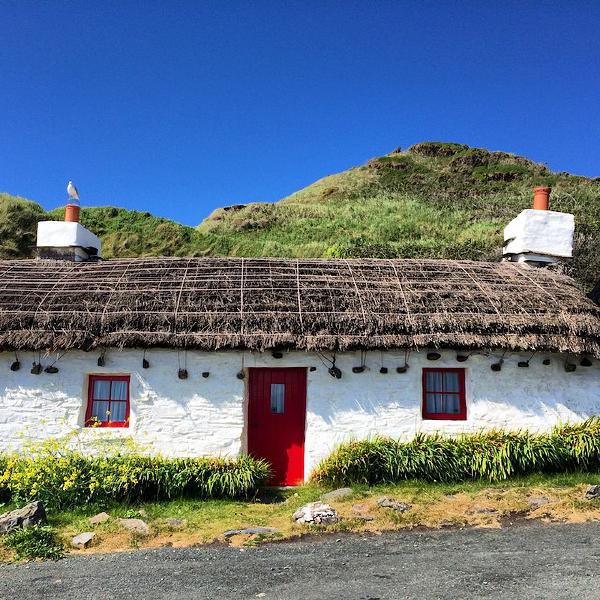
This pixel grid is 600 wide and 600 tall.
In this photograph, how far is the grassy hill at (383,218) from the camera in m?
29.1

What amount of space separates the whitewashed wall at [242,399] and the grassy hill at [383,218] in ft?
31.7

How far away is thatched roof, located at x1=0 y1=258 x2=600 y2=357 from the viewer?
9.42 meters

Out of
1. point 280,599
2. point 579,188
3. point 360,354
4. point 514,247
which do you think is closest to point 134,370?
point 360,354

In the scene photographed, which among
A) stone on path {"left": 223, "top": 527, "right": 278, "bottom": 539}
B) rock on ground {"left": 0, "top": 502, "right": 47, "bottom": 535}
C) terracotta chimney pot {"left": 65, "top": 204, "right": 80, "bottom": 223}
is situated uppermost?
terracotta chimney pot {"left": 65, "top": 204, "right": 80, "bottom": 223}

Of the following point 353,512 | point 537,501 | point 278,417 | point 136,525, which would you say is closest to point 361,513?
point 353,512

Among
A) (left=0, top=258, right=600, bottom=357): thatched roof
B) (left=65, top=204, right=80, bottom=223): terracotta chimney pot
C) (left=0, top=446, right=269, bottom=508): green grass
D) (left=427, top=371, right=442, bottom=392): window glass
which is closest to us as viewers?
(left=0, top=446, right=269, bottom=508): green grass

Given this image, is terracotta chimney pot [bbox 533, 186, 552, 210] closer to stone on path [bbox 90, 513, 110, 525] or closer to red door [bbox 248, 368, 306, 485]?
red door [bbox 248, 368, 306, 485]

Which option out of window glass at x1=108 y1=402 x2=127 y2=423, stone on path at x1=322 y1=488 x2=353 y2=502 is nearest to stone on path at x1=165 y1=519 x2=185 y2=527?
stone on path at x1=322 y1=488 x2=353 y2=502

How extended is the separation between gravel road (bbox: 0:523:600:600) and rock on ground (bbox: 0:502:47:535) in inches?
43.6

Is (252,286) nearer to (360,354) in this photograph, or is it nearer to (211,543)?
(360,354)

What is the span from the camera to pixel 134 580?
5.95 meters

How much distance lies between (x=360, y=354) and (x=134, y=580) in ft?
17.3

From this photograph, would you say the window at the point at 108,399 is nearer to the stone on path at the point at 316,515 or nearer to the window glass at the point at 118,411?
the window glass at the point at 118,411

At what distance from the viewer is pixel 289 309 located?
9.91 metres
